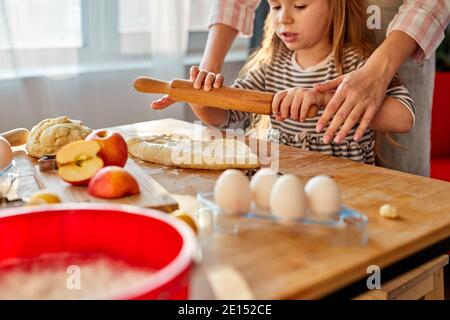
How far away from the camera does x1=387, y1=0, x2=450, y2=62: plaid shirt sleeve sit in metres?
1.33

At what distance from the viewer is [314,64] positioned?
1639mm

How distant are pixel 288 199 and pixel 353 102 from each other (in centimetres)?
51

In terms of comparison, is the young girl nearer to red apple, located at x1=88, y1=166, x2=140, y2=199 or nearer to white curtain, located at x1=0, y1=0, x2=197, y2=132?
red apple, located at x1=88, y1=166, x2=140, y2=199

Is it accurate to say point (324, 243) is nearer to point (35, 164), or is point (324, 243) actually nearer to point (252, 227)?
point (252, 227)

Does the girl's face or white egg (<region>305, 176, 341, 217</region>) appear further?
the girl's face

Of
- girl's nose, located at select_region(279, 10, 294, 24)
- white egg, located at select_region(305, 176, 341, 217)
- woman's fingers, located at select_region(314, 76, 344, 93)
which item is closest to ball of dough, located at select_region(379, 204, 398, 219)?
white egg, located at select_region(305, 176, 341, 217)

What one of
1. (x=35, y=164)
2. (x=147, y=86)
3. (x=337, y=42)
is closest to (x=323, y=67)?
(x=337, y=42)

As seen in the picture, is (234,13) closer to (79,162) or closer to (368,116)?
(368,116)

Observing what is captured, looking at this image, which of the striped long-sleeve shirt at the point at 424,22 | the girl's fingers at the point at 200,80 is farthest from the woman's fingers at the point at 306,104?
the striped long-sleeve shirt at the point at 424,22

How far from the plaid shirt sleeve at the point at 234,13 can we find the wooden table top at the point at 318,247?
768 millimetres

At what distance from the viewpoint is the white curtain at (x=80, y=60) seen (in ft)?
7.00

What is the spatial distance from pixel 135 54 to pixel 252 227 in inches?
74.5

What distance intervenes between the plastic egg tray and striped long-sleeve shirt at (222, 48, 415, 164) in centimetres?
68

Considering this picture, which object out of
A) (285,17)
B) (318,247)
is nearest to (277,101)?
(285,17)
